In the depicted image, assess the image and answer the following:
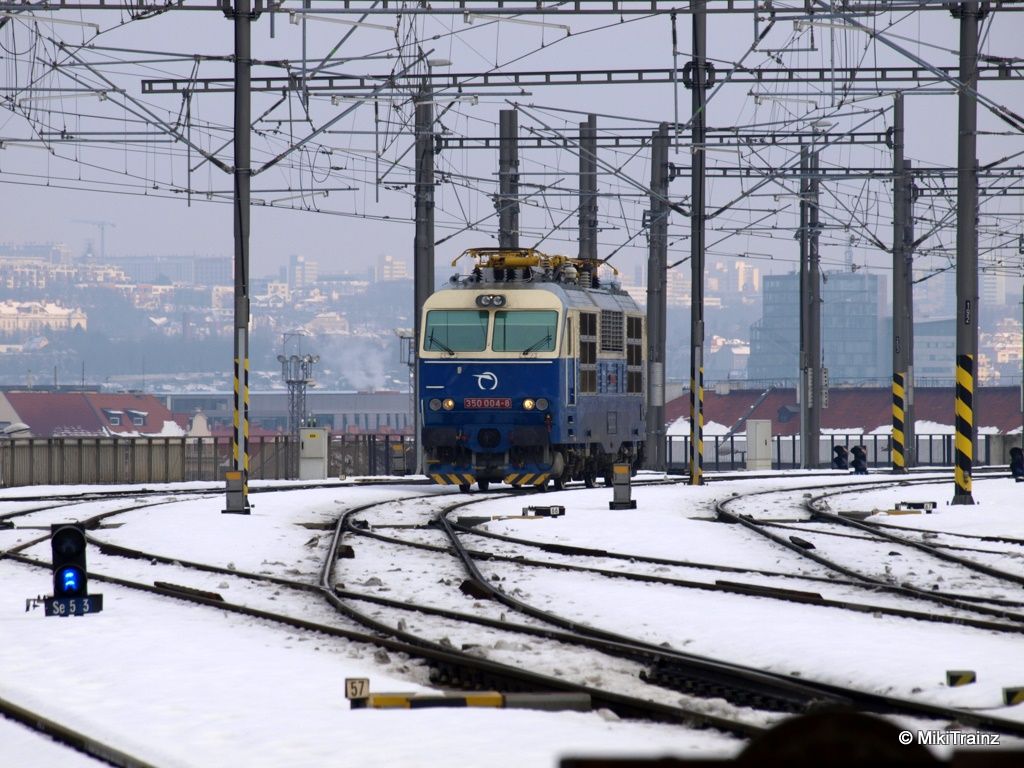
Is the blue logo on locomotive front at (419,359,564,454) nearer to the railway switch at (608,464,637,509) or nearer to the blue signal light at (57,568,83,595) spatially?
the railway switch at (608,464,637,509)

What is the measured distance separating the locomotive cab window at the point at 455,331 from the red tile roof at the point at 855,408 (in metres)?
101

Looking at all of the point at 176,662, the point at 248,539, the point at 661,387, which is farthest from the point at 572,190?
the point at 176,662

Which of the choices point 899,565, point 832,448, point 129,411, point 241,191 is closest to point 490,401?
point 241,191

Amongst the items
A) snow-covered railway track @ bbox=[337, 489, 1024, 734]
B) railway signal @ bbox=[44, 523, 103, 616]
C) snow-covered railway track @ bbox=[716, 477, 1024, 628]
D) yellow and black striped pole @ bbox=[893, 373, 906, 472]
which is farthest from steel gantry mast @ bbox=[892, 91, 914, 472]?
railway signal @ bbox=[44, 523, 103, 616]

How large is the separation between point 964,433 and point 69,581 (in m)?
16.5

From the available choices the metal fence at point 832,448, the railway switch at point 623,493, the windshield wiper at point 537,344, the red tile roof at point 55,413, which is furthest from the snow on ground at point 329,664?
the red tile roof at point 55,413

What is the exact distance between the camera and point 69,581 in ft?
42.3

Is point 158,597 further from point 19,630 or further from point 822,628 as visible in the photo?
point 822,628

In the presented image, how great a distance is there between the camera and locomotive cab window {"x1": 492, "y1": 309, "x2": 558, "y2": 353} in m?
30.0

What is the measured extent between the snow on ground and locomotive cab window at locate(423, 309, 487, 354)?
11.0m

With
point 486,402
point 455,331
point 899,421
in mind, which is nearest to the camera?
point 486,402

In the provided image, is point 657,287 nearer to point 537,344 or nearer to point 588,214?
point 588,214
